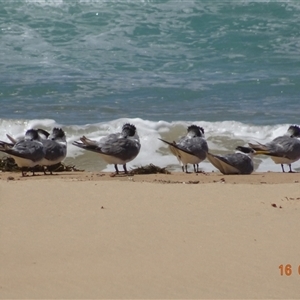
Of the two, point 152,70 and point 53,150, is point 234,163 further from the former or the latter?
point 152,70

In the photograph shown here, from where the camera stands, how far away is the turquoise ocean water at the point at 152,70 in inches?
432

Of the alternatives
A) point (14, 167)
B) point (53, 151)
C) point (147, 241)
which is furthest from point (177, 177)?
point (147, 241)

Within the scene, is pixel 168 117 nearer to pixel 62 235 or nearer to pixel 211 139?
pixel 211 139

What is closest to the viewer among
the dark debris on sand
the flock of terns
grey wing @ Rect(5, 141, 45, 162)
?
grey wing @ Rect(5, 141, 45, 162)

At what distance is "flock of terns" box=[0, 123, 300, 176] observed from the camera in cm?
794

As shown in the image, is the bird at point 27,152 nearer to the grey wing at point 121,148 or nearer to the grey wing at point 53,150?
the grey wing at point 53,150

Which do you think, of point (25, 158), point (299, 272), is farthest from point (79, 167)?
point (299, 272)

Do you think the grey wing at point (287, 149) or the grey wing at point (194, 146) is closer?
the grey wing at point (194, 146)

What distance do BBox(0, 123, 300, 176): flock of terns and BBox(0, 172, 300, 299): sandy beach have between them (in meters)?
1.86

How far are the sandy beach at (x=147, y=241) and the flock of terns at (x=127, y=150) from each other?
1.86m

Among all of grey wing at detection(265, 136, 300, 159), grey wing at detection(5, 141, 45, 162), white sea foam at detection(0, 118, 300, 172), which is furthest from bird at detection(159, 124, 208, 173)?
grey wing at detection(5, 141, 45, 162)

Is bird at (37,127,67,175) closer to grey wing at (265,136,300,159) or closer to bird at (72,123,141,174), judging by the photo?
bird at (72,123,141,174)

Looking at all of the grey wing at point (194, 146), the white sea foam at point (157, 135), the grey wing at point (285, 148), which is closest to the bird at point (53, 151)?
the white sea foam at point (157, 135)

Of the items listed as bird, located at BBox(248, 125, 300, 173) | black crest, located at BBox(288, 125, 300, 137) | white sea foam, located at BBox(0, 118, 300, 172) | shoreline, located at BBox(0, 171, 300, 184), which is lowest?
shoreline, located at BBox(0, 171, 300, 184)
